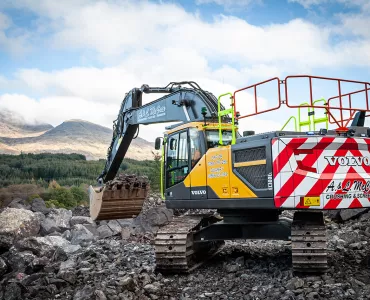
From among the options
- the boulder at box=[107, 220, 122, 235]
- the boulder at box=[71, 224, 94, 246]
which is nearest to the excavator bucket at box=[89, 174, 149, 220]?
the boulder at box=[71, 224, 94, 246]

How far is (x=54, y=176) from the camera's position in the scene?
111ft

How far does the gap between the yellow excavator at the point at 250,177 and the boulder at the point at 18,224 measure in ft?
19.8

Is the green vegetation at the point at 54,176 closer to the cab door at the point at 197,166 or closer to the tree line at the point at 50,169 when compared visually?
the tree line at the point at 50,169

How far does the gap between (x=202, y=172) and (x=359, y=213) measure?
6442 mm

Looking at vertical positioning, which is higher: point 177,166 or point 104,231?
point 177,166

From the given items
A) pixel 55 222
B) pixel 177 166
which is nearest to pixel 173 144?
pixel 177 166

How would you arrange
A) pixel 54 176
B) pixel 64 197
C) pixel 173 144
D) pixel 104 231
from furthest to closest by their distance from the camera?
pixel 54 176 → pixel 64 197 → pixel 104 231 → pixel 173 144

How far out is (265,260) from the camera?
26.8 feet

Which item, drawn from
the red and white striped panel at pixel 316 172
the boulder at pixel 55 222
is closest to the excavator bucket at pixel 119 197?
the boulder at pixel 55 222

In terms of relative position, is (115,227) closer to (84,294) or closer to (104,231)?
(104,231)

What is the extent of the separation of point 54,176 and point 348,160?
97.9 ft

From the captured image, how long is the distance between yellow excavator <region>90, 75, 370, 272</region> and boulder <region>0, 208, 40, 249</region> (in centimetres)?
604

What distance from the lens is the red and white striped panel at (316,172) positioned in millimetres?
6438

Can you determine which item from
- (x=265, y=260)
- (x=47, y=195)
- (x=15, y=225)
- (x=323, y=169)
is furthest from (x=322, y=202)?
(x=47, y=195)
